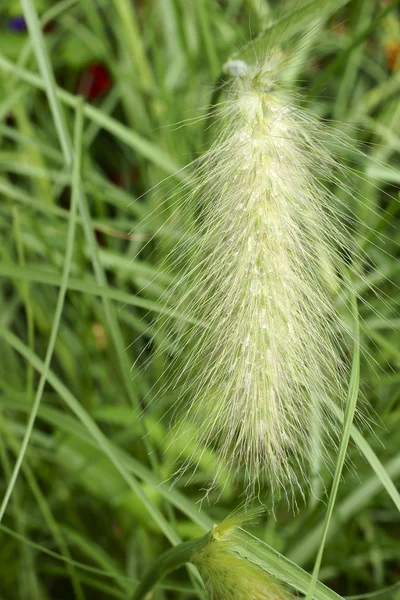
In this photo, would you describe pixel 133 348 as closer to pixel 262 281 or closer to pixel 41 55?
pixel 41 55

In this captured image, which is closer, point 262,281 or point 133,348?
point 262,281

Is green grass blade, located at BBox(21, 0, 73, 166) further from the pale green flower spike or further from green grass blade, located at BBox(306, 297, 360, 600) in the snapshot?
green grass blade, located at BBox(306, 297, 360, 600)

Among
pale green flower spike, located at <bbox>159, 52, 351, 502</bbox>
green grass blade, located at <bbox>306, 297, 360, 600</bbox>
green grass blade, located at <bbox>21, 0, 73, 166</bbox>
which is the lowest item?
green grass blade, located at <bbox>306, 297, 360, 600</bbox>

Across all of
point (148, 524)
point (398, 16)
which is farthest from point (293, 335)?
point (398, 16)

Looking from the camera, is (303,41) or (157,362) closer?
(303,41)

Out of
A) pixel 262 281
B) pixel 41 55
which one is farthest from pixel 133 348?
pixel 262 281

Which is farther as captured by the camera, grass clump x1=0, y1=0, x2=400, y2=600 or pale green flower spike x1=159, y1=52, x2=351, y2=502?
grass clump x1=0, y1=0, x2=400, y2=600

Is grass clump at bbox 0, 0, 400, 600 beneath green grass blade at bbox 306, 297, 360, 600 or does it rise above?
above

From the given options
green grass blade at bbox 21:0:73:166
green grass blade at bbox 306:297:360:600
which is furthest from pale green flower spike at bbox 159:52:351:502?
green grass blade at bbox 21:0:73:166

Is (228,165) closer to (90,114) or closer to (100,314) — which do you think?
(90,114)
